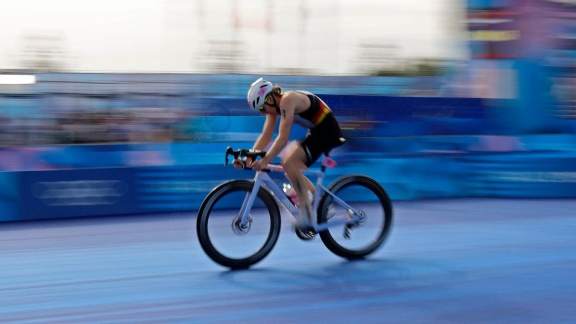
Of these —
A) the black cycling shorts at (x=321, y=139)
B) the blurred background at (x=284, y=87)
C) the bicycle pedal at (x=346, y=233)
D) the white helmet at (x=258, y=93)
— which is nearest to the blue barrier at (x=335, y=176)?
the blurred background at (x=284, y=87)

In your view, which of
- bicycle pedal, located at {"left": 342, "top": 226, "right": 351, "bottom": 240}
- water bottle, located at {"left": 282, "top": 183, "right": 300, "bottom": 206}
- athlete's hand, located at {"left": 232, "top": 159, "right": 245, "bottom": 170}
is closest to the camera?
athlete's hand, located at {"left": 232, "top": 159, "right": 245, "bottom": 170}

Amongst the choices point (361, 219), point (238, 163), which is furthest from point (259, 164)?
point (361, 219)

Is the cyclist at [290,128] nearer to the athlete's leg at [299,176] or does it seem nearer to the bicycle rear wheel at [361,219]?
the athlete's leg at [299,176]

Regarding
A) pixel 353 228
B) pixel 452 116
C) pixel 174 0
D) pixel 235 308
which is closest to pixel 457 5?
pixel 452 116

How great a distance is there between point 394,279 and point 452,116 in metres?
7.49

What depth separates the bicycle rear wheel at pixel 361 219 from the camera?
680 centimetres

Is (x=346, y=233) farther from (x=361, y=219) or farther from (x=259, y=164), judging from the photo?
(x=259, y=164)

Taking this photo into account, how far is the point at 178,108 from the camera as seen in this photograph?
39.0 feet

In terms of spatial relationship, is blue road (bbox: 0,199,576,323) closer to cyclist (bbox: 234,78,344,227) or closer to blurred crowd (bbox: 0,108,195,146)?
cyclist (bbox: 234,78,344,227)

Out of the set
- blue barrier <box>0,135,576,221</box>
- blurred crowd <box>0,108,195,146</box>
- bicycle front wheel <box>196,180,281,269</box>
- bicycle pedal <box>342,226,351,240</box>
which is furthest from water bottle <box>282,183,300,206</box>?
blurred crowd <box>0,108,195,146</box>

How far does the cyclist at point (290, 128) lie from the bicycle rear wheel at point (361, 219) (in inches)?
7.8

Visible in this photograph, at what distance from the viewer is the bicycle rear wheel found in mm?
6805

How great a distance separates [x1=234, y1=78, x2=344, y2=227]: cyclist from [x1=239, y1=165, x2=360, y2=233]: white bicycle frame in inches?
2.5

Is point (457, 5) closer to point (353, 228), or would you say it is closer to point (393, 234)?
point (393, 234)
